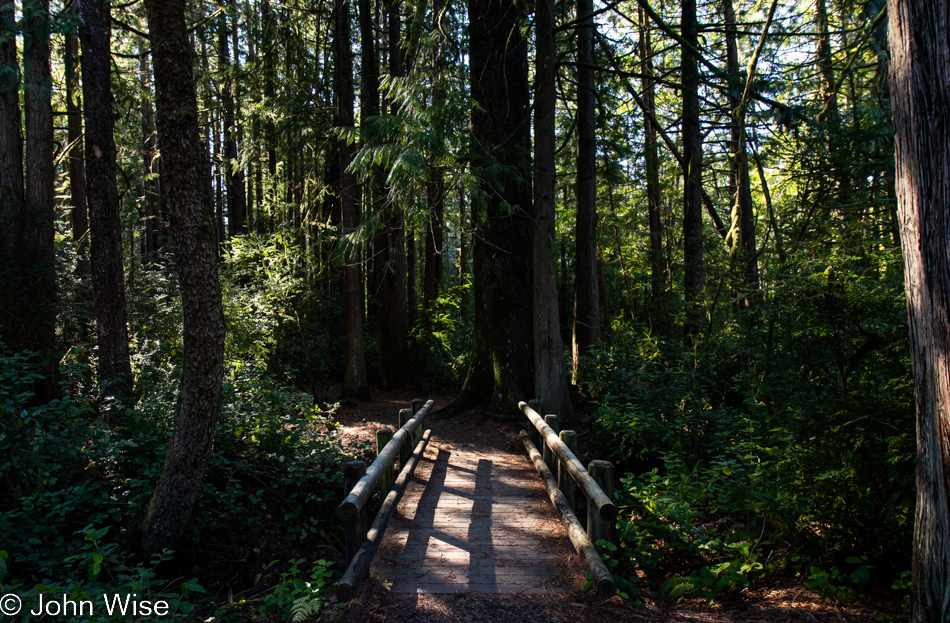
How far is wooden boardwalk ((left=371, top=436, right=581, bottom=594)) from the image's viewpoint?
15.0ft

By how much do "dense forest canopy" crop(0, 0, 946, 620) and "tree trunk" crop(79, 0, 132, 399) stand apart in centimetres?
4

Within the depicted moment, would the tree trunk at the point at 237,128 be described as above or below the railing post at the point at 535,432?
above

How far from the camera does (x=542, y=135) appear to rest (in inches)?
366

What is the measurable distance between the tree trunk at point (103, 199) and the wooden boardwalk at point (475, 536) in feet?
17.0

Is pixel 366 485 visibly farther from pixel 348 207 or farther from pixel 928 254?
pixel 348 207

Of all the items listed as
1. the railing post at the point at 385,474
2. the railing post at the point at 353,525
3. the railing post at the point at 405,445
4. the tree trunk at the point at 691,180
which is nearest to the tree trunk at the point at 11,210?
the railing post at the point at 405,445

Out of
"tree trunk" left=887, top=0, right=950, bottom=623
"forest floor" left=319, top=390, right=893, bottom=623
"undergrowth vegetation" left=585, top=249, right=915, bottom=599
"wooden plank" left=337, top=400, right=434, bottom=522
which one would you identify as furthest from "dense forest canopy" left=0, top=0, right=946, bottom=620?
"tree trunk" left=887, top=0, right=950, bottom=623

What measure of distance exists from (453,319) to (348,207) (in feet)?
17.1

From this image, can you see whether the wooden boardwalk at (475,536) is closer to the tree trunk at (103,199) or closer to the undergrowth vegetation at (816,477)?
the undergrowth vegetation at (816,477)

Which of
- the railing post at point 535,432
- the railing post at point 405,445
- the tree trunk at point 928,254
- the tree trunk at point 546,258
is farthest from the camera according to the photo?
the tree trunk at point 546,258

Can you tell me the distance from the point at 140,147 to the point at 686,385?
27.4 m

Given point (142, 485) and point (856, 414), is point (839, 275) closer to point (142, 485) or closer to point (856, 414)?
point (856, 414)

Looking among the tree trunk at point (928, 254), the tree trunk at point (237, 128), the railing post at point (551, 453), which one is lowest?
the railing post at point (551, 453)

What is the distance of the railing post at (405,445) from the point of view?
7.34 meters
